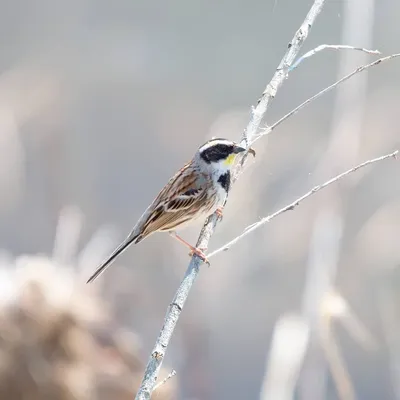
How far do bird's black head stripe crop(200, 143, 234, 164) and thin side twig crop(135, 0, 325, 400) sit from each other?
19cm

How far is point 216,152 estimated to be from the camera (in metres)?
2.60

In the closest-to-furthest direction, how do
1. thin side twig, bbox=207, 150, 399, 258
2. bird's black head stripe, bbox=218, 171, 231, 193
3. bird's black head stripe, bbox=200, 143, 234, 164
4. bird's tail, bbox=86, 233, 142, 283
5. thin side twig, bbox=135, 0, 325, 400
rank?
thin side twig, bbox=135, 0, 325, 400
thin side twig, bbox=207, 150, 399, 258
bird's tail, bbox=86, 233, 142, 283
bird's black head stripe, bbox=200, 143, 234, 164
bird's black head stripe, bbox=218, 171, 231, 193

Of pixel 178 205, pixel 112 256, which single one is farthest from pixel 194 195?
pixel 112 256

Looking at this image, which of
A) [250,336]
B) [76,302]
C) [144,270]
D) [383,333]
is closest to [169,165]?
[144,270]

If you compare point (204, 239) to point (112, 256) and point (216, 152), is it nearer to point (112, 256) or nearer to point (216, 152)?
point (112, 256)

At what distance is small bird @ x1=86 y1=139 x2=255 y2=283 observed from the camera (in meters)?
2.58

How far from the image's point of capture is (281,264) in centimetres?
432

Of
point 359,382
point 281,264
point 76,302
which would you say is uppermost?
point 281,264

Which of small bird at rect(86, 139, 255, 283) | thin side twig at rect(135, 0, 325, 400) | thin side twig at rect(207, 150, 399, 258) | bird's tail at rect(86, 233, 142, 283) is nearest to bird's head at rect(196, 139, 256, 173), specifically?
small bird at rect(86, 139, 255, 283)

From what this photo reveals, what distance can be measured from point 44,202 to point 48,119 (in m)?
0.41

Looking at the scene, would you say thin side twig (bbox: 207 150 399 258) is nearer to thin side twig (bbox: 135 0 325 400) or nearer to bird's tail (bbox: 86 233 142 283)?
thin side twig (bbox: 135 0 325 400)

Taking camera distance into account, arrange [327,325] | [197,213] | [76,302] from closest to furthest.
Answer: [327,325], [197,213], [76,302]

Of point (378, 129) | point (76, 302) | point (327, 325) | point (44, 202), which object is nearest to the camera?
point (327, 325)

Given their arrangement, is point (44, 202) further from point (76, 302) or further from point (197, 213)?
point (197, 213)
